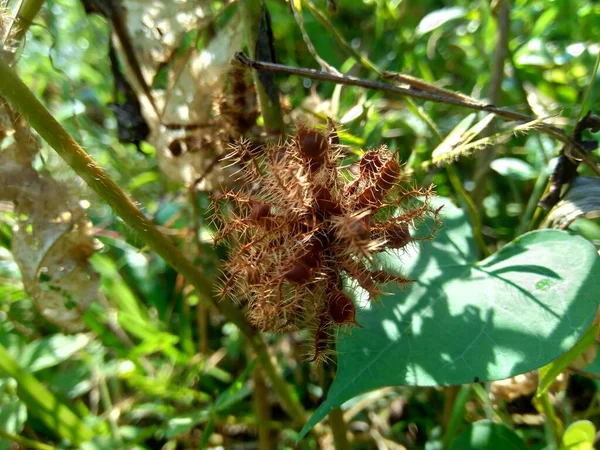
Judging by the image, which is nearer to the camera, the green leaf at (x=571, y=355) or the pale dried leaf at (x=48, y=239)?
the green leaf at (x=571, y=355)

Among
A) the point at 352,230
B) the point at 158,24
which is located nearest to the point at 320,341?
the point at 352,230

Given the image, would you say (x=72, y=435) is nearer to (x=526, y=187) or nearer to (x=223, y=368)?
(x=223, y=368)

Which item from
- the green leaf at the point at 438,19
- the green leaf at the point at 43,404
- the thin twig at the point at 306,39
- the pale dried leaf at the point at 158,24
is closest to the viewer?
the thin twig at the point at 306,39

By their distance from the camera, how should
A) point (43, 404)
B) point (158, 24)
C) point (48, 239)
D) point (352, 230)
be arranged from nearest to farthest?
point (352, 230) < point (48, 239) < point (43, 404) < point (158, 24)

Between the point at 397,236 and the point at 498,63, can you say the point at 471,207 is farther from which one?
the point at 498,63

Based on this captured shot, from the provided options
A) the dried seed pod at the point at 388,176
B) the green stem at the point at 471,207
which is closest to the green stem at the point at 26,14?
the dried seed pod at the point at 388,176

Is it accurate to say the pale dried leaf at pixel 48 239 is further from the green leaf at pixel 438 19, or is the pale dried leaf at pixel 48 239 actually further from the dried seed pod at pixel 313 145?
the green leaf at pixel 438 19
